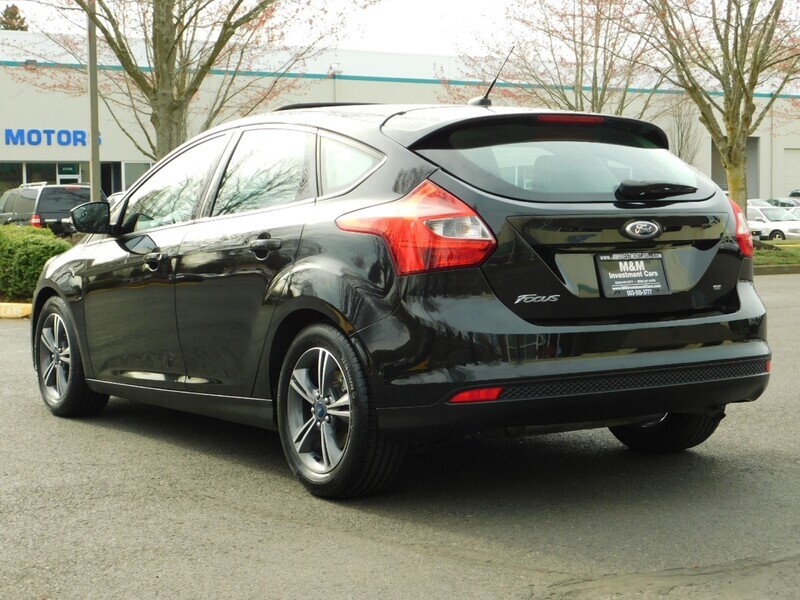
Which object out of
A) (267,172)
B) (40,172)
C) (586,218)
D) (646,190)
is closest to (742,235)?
(646,190)

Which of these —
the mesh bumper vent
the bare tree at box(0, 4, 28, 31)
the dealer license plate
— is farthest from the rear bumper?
the bare tree at box(0, 4, 28, 31)

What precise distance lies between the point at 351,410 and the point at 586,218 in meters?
1.17

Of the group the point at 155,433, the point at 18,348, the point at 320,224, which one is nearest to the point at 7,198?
the point at 18,348

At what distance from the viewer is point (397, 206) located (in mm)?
4492

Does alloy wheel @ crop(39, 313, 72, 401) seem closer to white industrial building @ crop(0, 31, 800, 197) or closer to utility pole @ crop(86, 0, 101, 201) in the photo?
utility pole @ crop(86, 0, 101, 201)

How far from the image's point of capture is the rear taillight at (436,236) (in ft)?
14.2

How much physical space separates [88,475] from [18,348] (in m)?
5.57

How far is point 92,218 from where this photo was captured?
20.6ft

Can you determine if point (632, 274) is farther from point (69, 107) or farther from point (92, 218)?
point (69, 107)

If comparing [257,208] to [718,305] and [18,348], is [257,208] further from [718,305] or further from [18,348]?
[18,348]

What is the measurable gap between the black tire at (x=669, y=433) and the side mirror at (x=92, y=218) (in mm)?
2902

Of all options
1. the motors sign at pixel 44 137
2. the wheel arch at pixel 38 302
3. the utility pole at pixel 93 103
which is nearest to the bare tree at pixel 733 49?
the utility pole at pixel 93 103

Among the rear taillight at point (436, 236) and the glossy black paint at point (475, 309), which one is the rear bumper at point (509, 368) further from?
the rear taillight at point (436, 236)

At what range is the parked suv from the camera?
2581 centimetres
